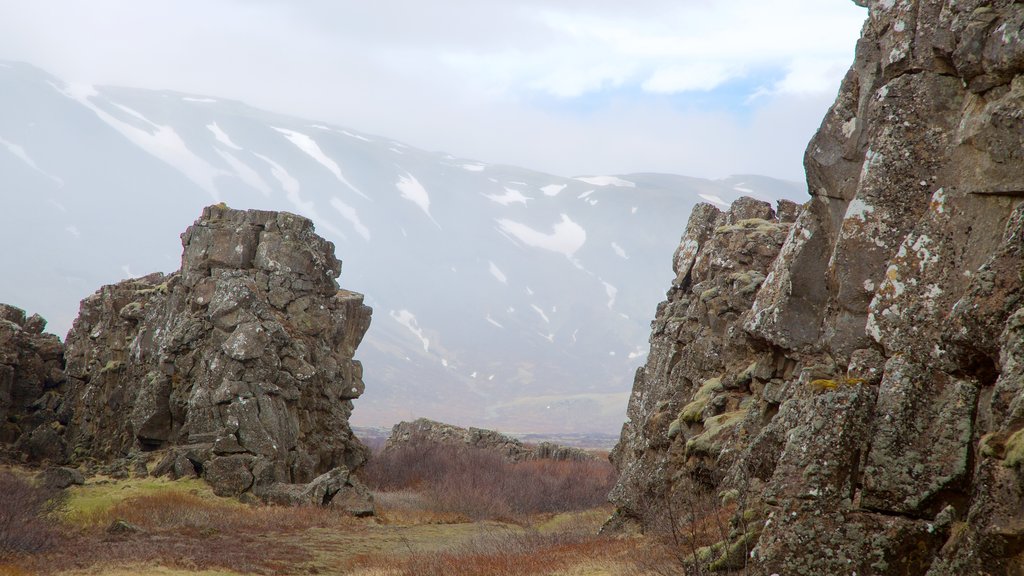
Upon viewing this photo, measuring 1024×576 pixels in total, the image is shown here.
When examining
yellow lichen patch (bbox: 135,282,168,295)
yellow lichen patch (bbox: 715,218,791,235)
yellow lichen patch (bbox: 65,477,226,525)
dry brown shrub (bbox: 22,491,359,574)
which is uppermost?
yellow lichen patch (bbox: 715,218,791,235)

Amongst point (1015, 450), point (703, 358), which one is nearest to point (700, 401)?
point (703, 358)

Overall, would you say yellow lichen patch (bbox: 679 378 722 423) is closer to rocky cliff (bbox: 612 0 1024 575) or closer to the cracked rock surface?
rocky cliff (bbox: 612 0 1024 575)

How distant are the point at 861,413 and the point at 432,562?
40.4ft

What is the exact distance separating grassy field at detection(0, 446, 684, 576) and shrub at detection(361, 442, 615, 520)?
251 mm

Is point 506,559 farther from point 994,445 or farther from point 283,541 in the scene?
point 994,445

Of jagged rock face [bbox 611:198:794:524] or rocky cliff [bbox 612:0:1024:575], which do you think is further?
jagged rock face [bbox 611:198:794:524]

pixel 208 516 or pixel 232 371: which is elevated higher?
pixel 232 371

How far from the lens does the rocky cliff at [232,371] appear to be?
35281mm

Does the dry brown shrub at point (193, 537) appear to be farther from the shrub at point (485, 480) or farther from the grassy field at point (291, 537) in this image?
the shrub at point (485, 480)

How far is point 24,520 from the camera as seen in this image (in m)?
22.9

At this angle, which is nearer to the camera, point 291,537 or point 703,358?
point 703,358

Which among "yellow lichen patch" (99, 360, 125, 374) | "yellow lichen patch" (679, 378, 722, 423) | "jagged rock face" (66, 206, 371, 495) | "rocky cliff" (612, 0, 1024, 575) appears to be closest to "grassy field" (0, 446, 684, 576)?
"jagged rock face" (66, 206, 371, 495)

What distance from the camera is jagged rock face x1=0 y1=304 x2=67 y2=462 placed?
134ft

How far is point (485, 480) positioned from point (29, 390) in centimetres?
2349
